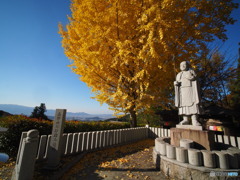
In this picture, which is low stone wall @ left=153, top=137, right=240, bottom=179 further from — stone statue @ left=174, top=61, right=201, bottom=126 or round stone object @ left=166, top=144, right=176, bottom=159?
stone statue @ left=174, top=61, right=201, bottom=126

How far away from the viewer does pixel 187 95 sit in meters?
3.79

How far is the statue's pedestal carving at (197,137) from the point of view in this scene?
3.08 metres

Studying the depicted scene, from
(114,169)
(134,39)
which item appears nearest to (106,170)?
(114,169)

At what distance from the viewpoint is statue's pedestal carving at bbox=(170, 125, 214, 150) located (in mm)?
3080

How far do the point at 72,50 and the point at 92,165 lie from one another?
4973 mm

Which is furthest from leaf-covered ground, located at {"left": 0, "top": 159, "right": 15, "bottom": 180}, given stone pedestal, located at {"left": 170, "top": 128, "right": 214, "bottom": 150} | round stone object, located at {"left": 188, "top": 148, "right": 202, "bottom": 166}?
stone pedestal, located at {"left": 170, "top": 128, "right": 214, "bottom": 150}

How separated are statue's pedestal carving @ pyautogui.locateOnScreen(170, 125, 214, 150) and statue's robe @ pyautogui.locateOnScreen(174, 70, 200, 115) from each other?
1.92 ft

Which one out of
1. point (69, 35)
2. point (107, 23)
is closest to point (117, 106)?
point (107, 23)

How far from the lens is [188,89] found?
3.82 m

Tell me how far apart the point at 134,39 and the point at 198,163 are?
4893 millimetres

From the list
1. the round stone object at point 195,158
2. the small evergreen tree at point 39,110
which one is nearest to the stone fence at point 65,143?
the round stone object at point 195,158

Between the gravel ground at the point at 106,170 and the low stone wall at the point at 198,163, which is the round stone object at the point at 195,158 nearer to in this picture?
the low stone wall at the point at 198,163

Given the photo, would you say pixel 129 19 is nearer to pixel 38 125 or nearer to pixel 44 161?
pixel 38 125

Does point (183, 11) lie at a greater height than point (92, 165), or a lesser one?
greater
